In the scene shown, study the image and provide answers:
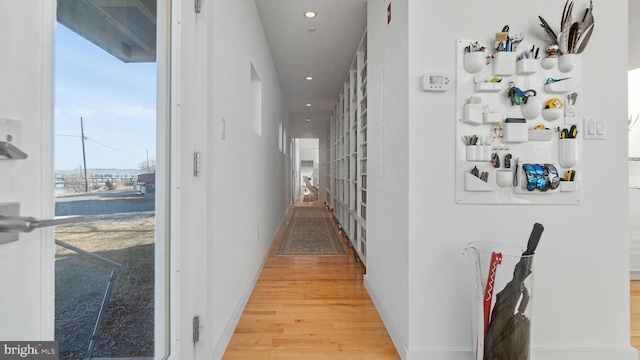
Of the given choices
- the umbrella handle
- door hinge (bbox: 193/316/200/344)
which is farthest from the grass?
the umbrella handle

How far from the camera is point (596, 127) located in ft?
5.14

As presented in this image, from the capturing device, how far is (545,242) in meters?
1.57

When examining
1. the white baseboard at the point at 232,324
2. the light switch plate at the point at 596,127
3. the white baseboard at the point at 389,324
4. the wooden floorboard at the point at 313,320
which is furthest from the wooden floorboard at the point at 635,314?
the white baseboard at the point at 232,324

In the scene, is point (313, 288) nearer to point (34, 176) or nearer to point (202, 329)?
point (202, 329)

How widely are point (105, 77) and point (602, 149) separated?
238cm

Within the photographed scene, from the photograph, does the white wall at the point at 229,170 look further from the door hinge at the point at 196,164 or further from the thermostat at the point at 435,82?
the thermostat at the point at 435,82


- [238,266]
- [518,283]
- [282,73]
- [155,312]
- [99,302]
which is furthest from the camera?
[282,73]

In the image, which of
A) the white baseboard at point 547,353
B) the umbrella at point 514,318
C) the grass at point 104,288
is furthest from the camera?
the white baseboard at point 547,353

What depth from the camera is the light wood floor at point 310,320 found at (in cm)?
165

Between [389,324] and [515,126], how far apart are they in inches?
55.7

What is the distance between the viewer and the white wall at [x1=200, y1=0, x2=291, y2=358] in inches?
55.1

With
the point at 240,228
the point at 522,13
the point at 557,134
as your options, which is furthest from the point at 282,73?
the point at 557,134

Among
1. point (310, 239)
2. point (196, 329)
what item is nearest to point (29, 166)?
point (196, 329)

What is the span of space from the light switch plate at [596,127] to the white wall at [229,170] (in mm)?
2061
